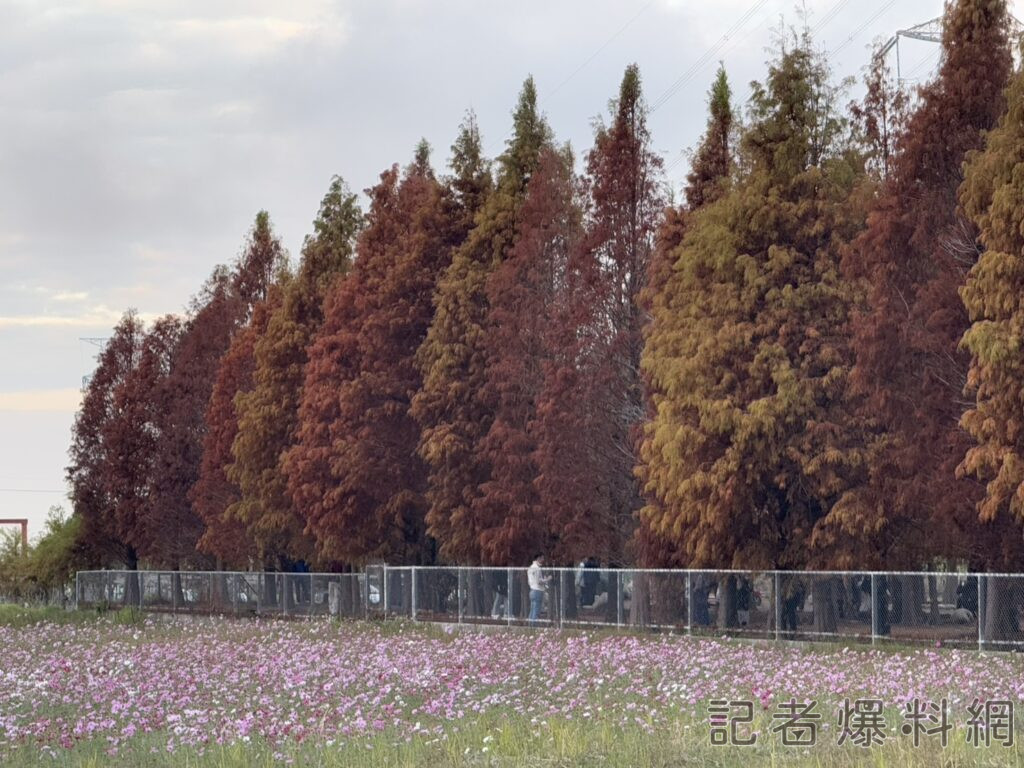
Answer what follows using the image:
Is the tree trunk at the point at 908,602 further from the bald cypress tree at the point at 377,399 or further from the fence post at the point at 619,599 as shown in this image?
the bald cypress tree at the point at 377,399

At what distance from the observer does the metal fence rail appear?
3002cm

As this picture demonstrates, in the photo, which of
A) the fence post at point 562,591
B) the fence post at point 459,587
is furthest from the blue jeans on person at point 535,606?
the fence post at point 459,587

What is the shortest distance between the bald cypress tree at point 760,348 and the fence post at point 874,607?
4.40 meters

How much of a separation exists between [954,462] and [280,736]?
18792mm

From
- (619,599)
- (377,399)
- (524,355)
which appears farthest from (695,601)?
(377,399)

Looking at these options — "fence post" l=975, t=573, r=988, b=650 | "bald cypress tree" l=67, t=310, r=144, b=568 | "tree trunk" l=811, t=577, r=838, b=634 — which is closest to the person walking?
"tree trunk" l=811, t=577, r=838, b=634

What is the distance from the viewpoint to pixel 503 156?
47.0m

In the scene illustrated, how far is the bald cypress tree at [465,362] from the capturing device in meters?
45.1

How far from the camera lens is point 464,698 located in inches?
814

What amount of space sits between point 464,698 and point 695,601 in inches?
594

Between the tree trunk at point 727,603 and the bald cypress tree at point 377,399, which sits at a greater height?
the bald cypress tree at point 377,399

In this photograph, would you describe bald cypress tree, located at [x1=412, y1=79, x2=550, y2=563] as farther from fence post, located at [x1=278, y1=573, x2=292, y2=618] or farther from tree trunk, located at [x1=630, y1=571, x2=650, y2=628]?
tree trunk, located at [x1=630, y1=571, x2=650, y2=628]

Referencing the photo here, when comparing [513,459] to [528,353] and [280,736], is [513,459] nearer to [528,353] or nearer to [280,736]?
→ [528,353]

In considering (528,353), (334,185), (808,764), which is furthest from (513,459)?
(808,764)
